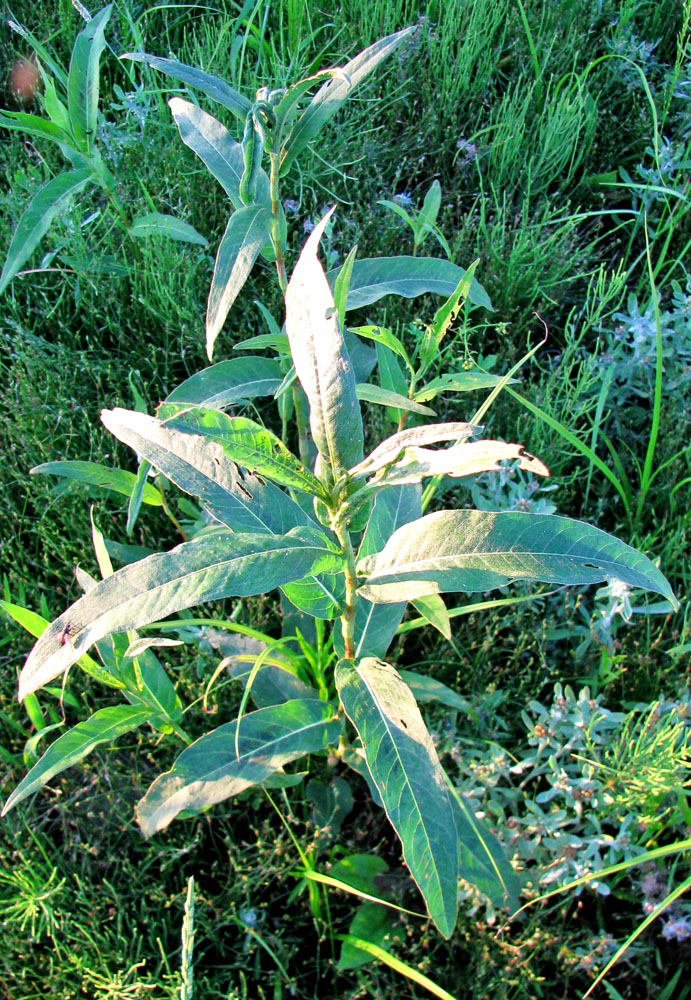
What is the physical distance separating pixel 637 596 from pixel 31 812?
1.71 m

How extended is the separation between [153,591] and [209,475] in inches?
10.5

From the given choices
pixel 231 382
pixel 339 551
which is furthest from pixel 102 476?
pixel 339 551

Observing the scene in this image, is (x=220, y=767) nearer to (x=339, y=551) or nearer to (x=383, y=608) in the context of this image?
(x=383, y=608)

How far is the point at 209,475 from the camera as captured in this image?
1.28 meters

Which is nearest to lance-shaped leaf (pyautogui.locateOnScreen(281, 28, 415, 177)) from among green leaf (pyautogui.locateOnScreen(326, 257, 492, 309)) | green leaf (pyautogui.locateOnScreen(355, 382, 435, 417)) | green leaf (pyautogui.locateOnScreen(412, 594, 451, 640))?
green leaf (pyautogui.locateOnScreen(326, 257, 492, 309))

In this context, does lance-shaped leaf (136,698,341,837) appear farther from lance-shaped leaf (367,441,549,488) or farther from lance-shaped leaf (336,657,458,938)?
lance-shaped leaf (367,441,549,488)

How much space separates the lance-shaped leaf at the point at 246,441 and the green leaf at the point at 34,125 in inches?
51.5

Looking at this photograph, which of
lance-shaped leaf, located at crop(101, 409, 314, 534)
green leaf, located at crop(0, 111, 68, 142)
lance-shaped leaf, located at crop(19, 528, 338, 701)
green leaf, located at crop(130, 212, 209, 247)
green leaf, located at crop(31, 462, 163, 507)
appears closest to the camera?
lance-shaped leaf, located at crop(19, 528, 338, 701)

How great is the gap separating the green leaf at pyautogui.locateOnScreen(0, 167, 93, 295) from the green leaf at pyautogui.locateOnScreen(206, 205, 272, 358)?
61 cm

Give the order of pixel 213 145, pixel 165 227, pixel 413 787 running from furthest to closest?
pixel 165 227 → pixel 213 145 → pixel 413 787

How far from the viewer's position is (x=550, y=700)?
214 centimetres

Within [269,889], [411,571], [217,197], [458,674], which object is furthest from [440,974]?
[217,197]

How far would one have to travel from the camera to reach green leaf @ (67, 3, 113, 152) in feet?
6.46

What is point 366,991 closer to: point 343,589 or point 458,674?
point 458,674
